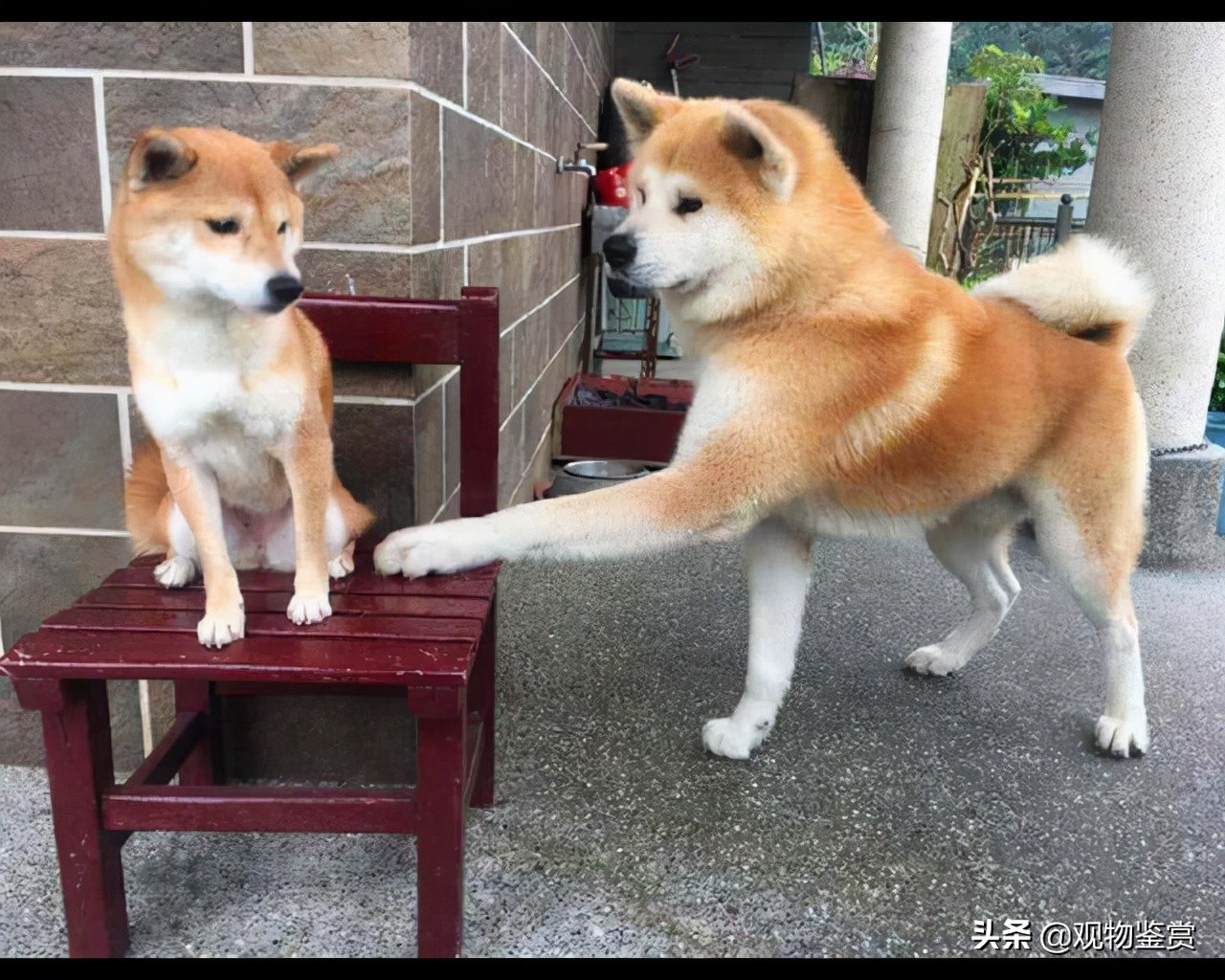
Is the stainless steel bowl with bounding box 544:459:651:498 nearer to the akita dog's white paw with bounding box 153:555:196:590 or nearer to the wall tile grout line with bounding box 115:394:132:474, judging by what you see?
the wall tile grout line with bounding box 115:394:132:474

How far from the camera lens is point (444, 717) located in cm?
134

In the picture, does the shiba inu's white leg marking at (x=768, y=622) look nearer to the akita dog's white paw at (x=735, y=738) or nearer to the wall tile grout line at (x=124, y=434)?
the akita dog's white paw at (x=735, y=738)

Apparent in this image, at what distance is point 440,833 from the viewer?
140 cm

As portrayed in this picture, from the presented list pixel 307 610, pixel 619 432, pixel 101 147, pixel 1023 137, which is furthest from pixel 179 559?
pixel 1023 137

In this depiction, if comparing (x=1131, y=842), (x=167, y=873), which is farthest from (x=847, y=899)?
(x=167, y=873)

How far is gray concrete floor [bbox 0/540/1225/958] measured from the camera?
63.8 inches

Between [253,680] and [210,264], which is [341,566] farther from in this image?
[210,264]

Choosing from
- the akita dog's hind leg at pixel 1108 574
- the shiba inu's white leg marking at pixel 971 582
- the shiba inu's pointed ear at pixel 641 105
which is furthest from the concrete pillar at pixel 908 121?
the shiba inu's pointed ear at pixel 641 105

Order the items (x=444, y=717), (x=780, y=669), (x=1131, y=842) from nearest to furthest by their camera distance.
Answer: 1. (x=444, y=717)
2. (x=1131, y=842)
3. (x=780, y=669)

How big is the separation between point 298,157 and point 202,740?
1.20 metres

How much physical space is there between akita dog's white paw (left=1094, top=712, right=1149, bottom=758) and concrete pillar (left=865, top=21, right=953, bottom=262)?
4.14m

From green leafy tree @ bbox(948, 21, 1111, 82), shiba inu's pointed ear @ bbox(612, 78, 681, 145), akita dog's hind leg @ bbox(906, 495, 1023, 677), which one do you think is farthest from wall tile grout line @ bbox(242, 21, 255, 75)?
green leafy tree @ bbox(948, 21, 1111, 82)

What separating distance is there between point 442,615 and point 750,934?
0.78 metres
